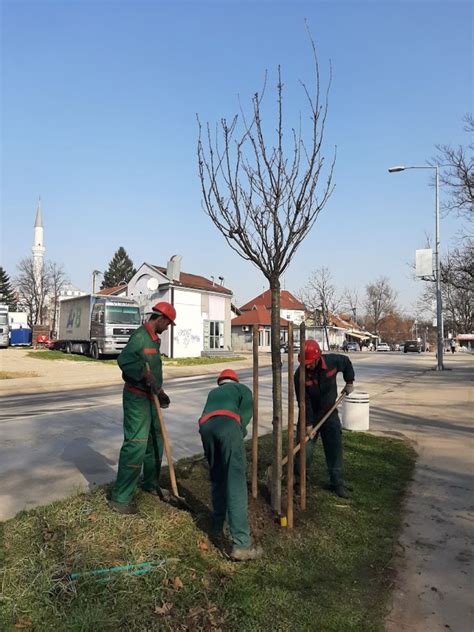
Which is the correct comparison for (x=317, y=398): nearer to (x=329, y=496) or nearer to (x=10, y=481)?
(x=329, y=496)

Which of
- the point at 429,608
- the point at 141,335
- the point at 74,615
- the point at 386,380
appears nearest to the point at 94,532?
the point at 74,615

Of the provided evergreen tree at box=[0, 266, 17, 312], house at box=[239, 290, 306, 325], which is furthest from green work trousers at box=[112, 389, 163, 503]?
evergreen tree at box=[0, 266, 17, 312]

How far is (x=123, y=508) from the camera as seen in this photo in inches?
179

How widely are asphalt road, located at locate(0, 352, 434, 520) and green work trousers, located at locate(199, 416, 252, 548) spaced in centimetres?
227

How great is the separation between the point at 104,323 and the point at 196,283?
1355cm

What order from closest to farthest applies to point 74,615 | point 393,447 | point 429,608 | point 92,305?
→ point 74,615, point 429,608, point 393,447, point 92,305

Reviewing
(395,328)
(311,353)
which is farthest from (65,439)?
(395,328)

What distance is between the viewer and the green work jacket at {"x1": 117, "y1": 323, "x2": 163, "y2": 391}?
4.61 meters

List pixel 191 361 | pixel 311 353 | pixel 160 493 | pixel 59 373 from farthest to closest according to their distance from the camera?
1. pixel 191 361
2. pixel 59 373
3. pixel 311 353
4. pixel 160 493

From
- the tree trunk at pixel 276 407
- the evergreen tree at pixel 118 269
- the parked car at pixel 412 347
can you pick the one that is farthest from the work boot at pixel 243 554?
the evergreen tree at pixel 118 269

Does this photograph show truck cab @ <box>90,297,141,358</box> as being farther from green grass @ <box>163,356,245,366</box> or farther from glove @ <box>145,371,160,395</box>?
glove @ <box>145,371,160,395</box>

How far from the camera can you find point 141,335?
472 cm

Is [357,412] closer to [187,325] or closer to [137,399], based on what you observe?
[137,399]

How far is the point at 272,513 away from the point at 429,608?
163 centimetres
